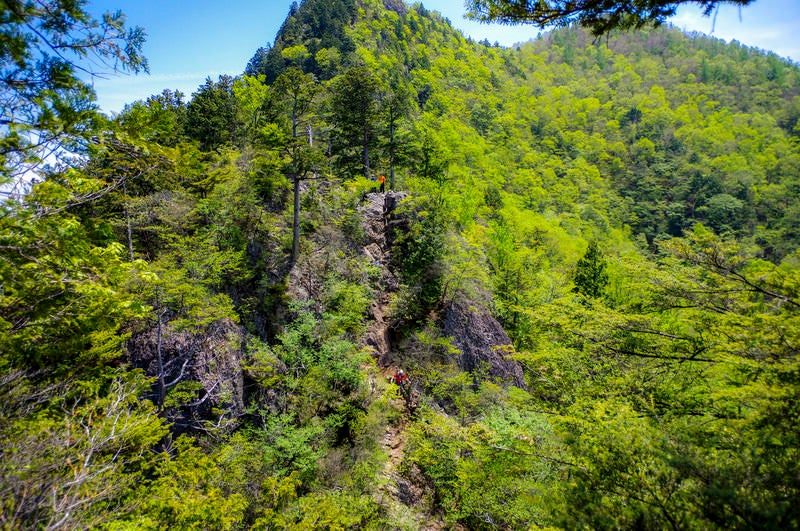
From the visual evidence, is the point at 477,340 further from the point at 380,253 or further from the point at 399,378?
the point at 380,253

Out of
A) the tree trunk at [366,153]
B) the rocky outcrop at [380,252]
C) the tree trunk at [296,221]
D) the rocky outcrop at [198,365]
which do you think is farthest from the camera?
the tree trunk at [366,153]

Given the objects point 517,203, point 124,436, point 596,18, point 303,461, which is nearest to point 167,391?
point 303,461

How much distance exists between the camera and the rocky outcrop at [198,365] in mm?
11406

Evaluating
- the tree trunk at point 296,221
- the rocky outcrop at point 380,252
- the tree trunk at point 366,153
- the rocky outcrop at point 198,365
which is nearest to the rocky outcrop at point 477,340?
the rocky outcrop at point 380,252

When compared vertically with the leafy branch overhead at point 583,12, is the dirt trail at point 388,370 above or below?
below

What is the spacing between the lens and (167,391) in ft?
→ 37.7

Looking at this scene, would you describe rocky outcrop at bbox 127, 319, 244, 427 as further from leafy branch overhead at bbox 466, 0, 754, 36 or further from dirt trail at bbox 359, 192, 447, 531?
leafy branch overhead at bbox 466, 0, 754, 36

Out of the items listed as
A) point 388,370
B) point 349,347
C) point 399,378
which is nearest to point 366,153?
point 388,370

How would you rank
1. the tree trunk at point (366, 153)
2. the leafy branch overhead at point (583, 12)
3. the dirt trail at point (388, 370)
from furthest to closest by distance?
the tree trunk at point (366, 153)
the dirt trail at point (388, 370)
the leafy branch overhead at point (583, 12)

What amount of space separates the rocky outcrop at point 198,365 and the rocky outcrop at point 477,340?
10.4 meters

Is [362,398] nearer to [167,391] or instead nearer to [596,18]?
[167,391]

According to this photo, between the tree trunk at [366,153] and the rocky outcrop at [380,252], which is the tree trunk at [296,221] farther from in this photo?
the tree trunk at [366,153]

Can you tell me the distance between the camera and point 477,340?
59.7ft

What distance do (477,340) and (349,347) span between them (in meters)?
8.06
